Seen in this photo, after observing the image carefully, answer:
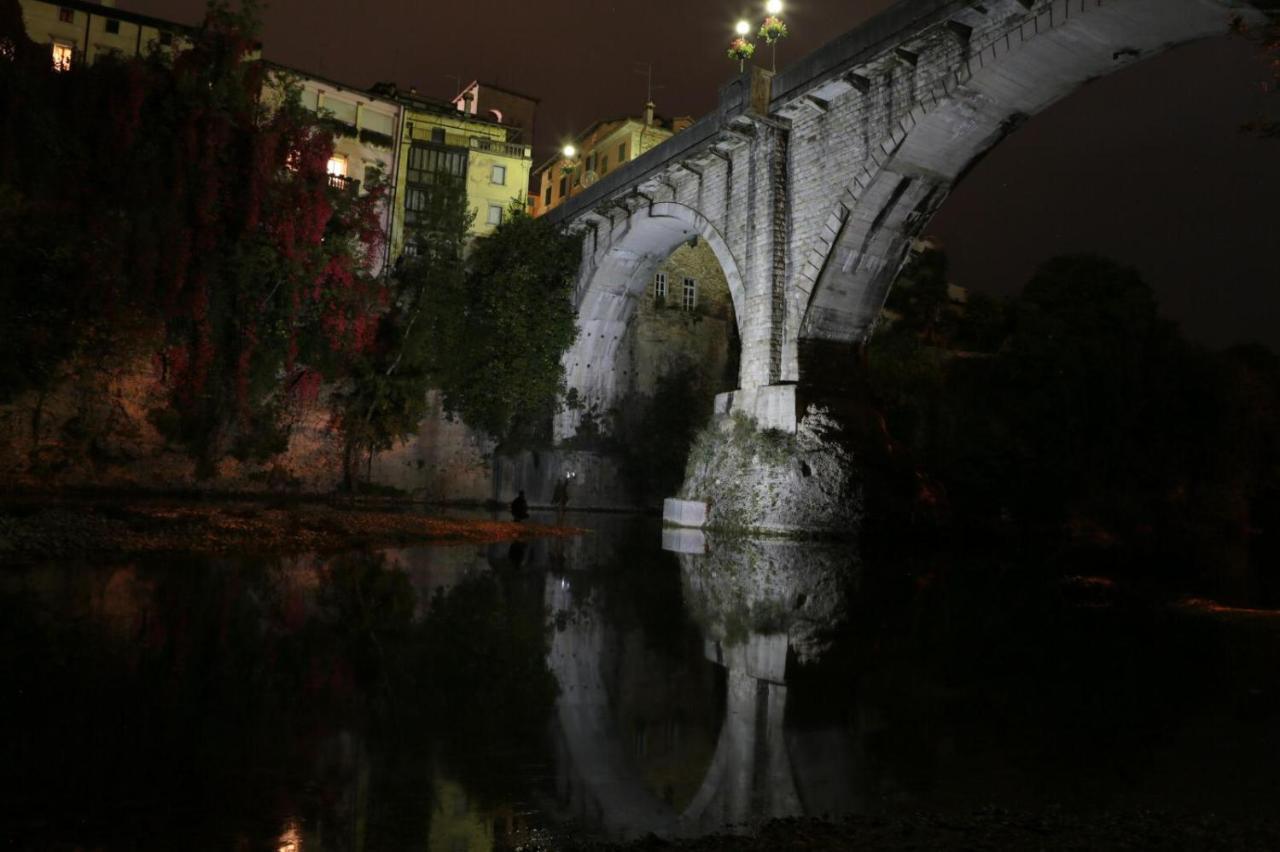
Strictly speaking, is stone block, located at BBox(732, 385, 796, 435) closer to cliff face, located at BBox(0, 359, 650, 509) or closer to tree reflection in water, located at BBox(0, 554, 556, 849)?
tree reflection in water, located at BBox(0, 554, 556, 849)

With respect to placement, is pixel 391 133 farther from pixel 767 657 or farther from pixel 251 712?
pixel 251 712

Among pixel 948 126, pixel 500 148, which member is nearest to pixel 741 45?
pixel 948 126

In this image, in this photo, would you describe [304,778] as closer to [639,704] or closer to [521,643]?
[639,704]

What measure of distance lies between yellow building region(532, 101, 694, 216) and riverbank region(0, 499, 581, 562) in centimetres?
3680

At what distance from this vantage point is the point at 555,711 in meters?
5.21

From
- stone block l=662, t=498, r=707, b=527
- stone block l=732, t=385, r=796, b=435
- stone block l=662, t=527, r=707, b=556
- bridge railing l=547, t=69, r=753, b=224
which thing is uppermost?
bridge railing l=547, t=69, r=753, b=224

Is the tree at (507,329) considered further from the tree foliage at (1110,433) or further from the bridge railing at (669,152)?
the tree foliage at (1110,433)

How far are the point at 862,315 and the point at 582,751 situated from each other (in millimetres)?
17031

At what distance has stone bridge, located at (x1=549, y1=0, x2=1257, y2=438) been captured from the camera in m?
15.1

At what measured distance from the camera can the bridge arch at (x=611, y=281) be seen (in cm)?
2897

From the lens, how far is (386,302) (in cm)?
2938

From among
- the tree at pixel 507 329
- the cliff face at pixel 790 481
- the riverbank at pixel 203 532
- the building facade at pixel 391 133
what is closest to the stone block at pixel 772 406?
the cliff face at pixel 790 481

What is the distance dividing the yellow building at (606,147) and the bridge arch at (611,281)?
62.2ft

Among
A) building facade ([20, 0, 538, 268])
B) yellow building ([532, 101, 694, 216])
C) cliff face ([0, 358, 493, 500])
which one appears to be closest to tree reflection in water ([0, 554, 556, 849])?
cliff face ([0, 358, 493, 500])
